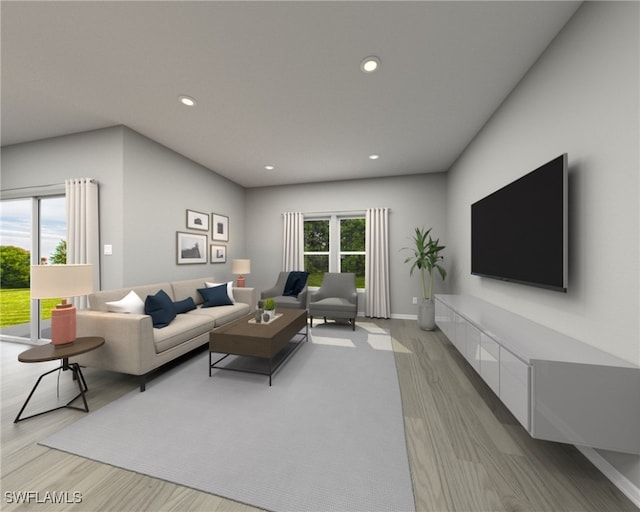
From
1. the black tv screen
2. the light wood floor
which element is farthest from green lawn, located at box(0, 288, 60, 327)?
the black tv screen

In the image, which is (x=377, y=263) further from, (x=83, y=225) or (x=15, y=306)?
(x=15, y=306)

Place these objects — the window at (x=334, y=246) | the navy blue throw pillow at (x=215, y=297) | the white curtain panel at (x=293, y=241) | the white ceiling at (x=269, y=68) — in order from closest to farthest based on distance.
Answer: the white ceiling at (x=269, y=68) < the navy blue throw pillow at (x=215, y=297) < the window at (x=334, y=246) < the white curtain panel at (x=293, y=241)

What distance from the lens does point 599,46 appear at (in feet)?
4.62

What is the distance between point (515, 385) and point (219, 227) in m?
4.65

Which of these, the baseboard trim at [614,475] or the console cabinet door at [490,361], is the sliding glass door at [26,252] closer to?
the console cabinet door at [490,361]

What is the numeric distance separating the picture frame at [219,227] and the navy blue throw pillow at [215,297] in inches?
46.7

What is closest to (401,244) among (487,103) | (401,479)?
(487,103)

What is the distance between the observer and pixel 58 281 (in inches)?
75.4

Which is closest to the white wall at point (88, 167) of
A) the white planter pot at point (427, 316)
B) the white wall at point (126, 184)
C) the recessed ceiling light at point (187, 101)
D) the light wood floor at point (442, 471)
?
the white wall at point (126, 184)

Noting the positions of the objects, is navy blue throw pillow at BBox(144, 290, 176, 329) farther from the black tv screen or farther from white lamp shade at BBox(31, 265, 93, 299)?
the black tv screen

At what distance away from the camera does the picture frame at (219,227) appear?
4.53 meters

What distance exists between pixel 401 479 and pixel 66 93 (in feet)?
13.4

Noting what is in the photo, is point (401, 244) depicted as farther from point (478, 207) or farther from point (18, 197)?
point (18, 197)

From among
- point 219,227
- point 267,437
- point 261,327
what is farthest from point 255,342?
point 219,227
